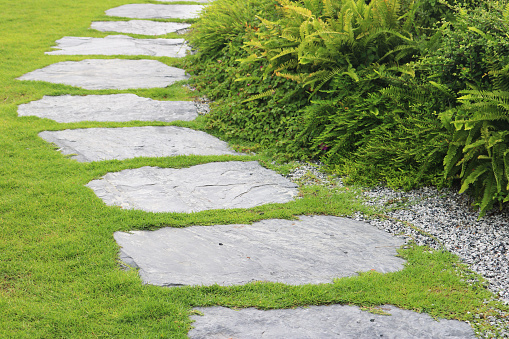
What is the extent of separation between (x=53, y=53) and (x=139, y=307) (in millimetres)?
7903

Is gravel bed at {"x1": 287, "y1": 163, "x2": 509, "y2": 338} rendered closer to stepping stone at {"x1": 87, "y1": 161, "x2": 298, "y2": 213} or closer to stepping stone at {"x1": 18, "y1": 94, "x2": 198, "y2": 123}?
stepping stone at {"x1": 87, "y1": 161, "x2": 298, "y2": 213}

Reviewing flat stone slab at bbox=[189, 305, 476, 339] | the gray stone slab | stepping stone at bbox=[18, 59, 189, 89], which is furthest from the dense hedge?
the gray stone slab

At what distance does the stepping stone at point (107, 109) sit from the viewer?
20.6 feet

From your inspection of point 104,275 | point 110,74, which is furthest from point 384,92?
point 110,74

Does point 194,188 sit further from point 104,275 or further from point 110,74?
point 110,74

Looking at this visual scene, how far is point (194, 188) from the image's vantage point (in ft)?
15.0

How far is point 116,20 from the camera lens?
1248 centimetres

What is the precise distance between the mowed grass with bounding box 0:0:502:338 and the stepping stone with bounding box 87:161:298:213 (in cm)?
15

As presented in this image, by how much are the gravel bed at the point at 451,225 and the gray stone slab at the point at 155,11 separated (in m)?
9.86

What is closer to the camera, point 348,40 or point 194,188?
point 194,188

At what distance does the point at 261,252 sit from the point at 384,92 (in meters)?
2.35

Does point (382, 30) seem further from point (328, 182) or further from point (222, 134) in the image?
point (222, 134)

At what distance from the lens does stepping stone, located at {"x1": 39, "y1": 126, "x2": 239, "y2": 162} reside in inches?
206

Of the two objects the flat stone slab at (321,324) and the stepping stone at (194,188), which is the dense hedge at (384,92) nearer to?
the stepping stone at (194,188)
